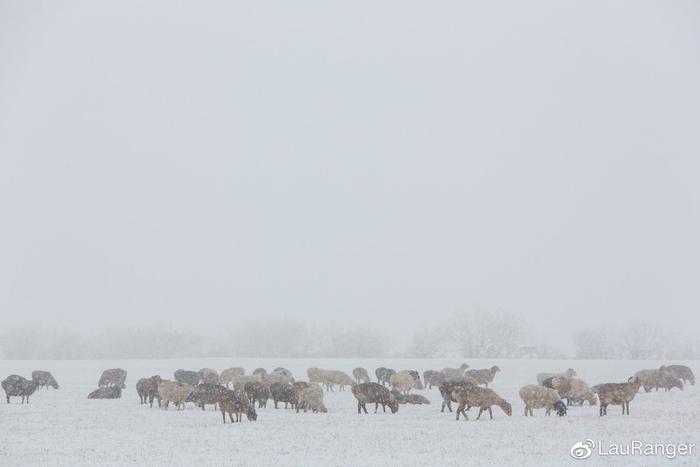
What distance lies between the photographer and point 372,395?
1182 inches

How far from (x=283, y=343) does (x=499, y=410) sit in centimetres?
8781

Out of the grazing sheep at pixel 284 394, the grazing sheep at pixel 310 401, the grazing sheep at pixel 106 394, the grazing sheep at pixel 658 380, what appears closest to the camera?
the grazing sheep at pixel 310 401

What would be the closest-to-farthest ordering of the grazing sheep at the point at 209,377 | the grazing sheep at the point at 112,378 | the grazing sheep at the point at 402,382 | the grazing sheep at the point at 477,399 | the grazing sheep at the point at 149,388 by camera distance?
the grazing sheep at the point at 477,399
the grazing sheep at the point at 149,388
the grazing sheep at the point at 402,382
the grazing sheep at the point at 209,377
the grazing sheep at the point at 112,378

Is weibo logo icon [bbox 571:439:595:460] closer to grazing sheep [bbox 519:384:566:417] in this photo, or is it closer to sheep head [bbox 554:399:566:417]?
sheep head [bbox 554:399:566:417]

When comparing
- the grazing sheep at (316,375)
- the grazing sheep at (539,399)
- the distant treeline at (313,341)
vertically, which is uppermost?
the distant treeline at (313,341)

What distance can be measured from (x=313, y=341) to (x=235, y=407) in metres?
91.0

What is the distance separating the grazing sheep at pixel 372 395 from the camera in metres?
29.7

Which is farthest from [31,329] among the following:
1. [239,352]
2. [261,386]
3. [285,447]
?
[285,447]

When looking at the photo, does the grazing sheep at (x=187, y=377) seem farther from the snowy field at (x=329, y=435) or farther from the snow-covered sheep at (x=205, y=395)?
the snow-covered sheep at (x=205, y=395)

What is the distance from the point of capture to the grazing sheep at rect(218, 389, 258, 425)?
2687cm

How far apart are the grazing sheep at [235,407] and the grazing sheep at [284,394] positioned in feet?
14.6

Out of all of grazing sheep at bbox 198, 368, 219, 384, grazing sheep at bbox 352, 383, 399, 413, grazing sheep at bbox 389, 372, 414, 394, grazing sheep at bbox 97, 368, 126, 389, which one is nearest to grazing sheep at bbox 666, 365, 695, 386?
grazing sheep at bbox 389, 372, 414, 394

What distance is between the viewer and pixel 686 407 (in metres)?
29.2

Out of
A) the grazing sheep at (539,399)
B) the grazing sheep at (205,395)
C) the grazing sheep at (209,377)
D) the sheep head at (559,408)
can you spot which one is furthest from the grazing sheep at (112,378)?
the sheep head at (559,408)
